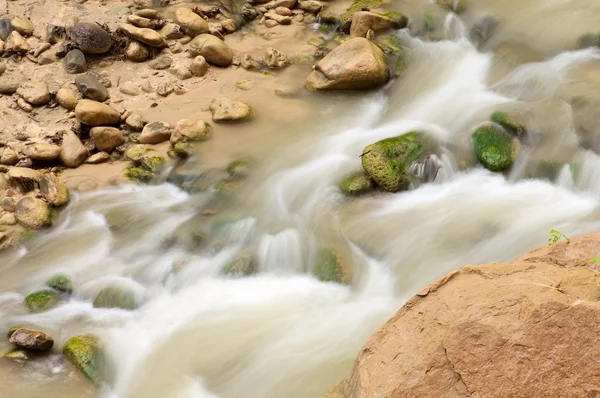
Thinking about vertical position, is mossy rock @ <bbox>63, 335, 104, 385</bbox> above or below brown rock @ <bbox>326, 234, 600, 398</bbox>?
below

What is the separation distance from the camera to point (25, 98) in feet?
22.8

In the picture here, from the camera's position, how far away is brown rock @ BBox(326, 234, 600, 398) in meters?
2.14

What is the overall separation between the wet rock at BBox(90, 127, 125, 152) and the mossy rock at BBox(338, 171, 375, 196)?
9.99ft

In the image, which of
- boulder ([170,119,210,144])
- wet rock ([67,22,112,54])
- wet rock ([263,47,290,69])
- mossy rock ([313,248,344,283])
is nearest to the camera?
mossy rock ([313,248,344,283])

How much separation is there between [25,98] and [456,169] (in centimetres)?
575

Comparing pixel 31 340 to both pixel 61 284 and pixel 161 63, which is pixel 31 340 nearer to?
pixel 61 284

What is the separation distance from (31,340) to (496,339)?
3.69 metres

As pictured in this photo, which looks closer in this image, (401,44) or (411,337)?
(411,337)

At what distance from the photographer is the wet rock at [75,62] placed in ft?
24.0

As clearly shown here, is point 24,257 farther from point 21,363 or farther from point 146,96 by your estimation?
point 146,96

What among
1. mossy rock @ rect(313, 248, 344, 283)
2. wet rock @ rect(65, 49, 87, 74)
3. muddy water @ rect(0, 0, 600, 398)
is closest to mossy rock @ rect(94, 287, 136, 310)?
muddy water @ rect(0, 0, 600, 398)

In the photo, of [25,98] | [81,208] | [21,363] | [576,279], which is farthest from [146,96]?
[576,279]

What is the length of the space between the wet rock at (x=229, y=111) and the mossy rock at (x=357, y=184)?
1933mm

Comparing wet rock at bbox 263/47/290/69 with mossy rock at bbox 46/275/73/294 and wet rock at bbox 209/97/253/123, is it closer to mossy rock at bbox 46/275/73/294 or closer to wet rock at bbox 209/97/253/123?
wet rock at bbox 209/97/253/123
